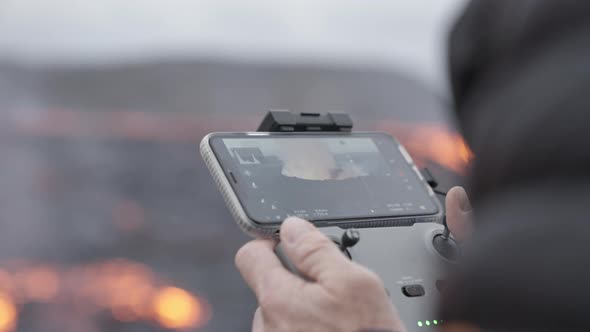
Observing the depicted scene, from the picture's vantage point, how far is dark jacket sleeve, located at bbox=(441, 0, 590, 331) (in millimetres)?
331

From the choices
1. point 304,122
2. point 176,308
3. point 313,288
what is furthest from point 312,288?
point 176,308

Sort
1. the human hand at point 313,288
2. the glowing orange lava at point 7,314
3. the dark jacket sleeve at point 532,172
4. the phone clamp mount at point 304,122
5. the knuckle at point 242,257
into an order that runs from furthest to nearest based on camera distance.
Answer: the glowing orange lava at point 7,314 → the phone clamp mount at point 304,122 → the knuckle at point 242,257 → the human hand at point 313,288 → the dark jacket sleeve at point 532,172

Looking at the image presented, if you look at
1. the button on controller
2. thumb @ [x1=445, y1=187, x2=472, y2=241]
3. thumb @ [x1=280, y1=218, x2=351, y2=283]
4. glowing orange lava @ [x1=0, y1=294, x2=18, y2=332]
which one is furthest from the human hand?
glowing orange lava @ [x1=0, y1=294, x2=18, y2=332]

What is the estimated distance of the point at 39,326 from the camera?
5.75 m

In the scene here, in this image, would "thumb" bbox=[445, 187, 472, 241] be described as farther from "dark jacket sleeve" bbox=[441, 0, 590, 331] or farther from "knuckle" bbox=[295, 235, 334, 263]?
"dark jacket sleeve" bbox=[441, 0, 590, 331]

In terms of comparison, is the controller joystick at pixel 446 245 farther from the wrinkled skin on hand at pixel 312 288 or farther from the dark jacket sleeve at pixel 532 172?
the dark jacket sleeve at pixel 532 172

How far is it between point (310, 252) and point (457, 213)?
32cm

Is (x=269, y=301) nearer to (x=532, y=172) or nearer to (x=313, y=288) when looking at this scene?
(x=313, y=288)

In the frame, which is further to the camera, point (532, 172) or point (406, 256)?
point (406, 256)

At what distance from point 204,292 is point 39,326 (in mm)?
1571

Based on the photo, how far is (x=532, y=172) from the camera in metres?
0.34

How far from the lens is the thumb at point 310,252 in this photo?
61 centimetres

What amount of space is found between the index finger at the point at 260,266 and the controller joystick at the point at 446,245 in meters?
0.25

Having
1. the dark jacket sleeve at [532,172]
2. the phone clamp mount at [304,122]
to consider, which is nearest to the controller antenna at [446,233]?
the phone clamp mount at [304,122]
